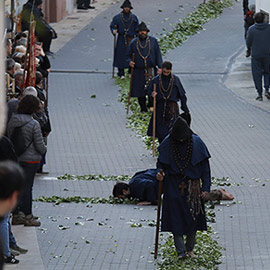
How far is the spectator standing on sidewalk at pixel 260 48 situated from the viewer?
1905 centimetres

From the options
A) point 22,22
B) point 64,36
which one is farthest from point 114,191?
point 64,36

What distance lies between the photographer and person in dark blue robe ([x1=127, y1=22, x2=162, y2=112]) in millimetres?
18109

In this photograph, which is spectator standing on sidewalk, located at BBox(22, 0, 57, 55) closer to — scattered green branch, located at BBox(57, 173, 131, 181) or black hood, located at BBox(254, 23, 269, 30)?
black hood, located at BBox(254, 23, 269, 30)

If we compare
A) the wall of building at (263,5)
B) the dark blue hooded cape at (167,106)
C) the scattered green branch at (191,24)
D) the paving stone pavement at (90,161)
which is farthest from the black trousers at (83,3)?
the dark blue hooded cape at (167,106)

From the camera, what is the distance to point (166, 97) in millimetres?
14664

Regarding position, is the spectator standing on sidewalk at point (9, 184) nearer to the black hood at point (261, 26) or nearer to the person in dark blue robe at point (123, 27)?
the black hood at point (261, 26)

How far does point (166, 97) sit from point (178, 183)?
558 centimetres

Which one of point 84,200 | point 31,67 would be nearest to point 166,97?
point 31,67

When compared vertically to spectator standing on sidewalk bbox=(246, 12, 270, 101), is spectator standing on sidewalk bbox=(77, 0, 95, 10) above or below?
below

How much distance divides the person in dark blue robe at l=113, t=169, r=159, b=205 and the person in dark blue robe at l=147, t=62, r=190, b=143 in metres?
2.66

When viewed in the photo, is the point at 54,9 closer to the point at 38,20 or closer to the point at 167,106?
the point at 38,20

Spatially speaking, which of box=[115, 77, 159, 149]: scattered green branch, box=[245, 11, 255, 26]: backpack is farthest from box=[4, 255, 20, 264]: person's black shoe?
box=[245, 11, 255, 26]: backpack

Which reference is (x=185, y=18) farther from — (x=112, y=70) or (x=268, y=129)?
(x=268, y=129)

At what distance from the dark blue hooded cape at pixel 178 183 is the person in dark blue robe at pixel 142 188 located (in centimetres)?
239
